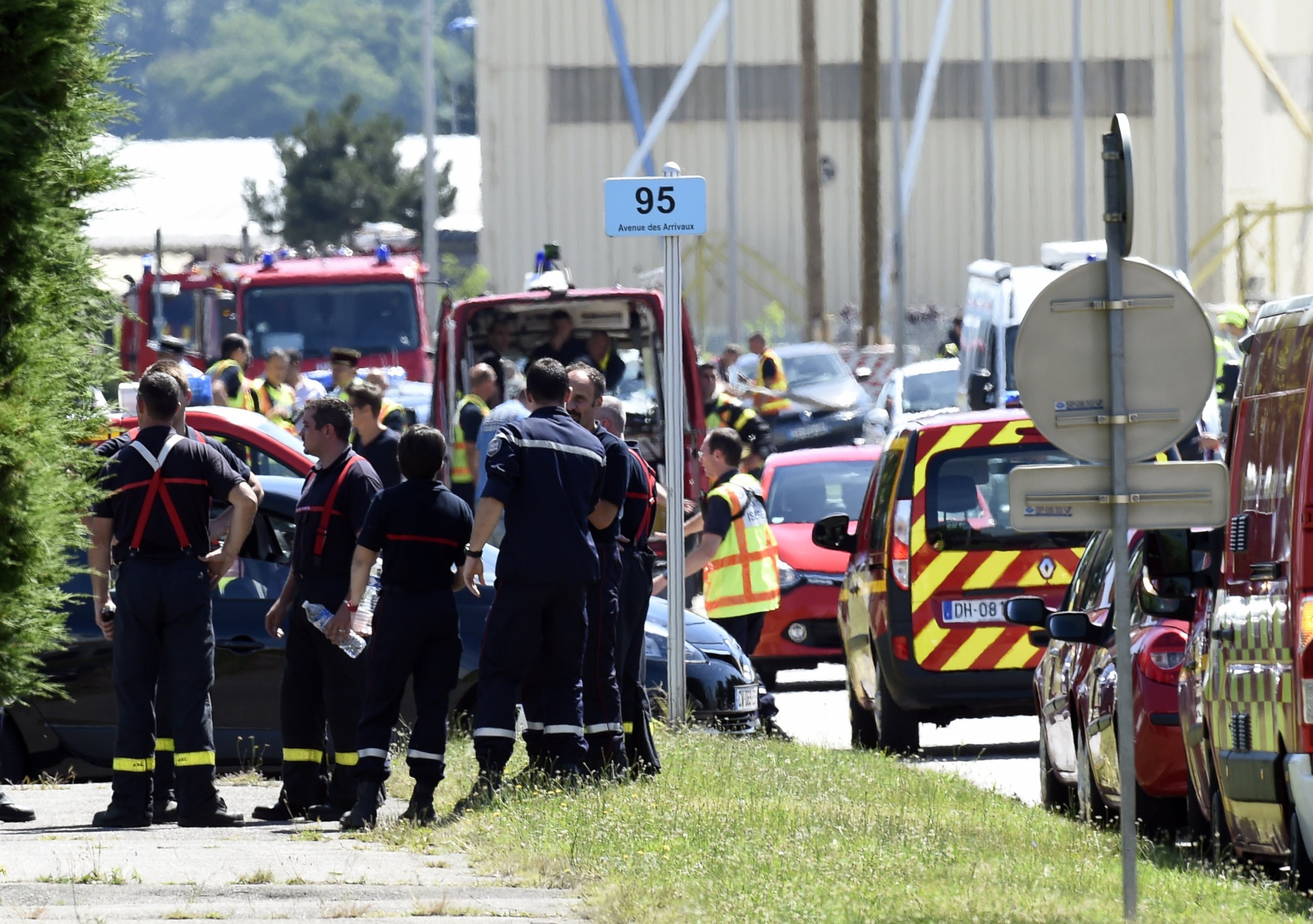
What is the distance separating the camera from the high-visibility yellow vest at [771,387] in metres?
29.9

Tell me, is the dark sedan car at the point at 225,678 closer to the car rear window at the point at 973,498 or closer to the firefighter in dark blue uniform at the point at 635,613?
the firefighter in dark blue uniform at the point at 635,613

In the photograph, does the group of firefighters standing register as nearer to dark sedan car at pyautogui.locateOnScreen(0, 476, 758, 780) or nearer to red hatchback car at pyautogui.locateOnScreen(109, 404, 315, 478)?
dark sedan car at pyautogui.locateOnScreen(0, 476, 758, 780)

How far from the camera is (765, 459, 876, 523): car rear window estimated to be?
17172 mm

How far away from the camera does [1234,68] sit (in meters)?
55.3

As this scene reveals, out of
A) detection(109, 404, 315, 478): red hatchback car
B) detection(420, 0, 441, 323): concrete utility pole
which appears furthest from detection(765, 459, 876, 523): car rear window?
detection(420, 0, 441, 323): concrete utility pole

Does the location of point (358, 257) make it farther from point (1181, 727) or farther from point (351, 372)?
point (1181, 727)

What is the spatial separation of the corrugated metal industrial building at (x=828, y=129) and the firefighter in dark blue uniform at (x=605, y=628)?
4654cm

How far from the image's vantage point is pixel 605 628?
9781 mm

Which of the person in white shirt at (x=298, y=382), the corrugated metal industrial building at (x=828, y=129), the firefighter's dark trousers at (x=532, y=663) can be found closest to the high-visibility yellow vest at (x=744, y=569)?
the firefighter's dark trousers at (x=532, y=663)

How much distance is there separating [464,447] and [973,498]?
5438 millimetres

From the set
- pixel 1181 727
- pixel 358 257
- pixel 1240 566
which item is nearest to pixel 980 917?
pixel 1240 566

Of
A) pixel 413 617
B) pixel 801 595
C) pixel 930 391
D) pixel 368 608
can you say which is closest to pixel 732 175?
pixel 930 391

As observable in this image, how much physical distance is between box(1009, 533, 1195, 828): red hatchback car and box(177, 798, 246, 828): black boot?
3.27 m

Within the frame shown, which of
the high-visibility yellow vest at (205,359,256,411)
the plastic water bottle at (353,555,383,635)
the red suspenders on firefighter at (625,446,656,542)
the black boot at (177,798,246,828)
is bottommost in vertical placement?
the black boot at (177,798,246,828)
